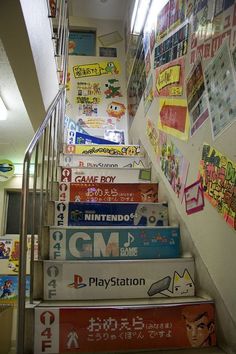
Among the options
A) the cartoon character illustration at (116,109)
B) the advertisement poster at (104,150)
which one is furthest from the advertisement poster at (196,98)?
the cartoon character illustration at (116,109)

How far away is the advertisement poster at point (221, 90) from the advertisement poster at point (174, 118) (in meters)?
0.37

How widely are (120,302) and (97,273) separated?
0.61 feet

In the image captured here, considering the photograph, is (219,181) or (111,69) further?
(111,69)

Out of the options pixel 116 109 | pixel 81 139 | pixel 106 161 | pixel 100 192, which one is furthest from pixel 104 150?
pixel 116 109

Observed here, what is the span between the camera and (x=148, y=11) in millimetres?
3205

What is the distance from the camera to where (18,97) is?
8.23ft

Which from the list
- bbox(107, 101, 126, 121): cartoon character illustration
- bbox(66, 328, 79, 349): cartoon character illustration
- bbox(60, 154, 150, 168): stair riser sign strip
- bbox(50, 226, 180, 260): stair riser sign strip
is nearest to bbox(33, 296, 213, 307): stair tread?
bbox(66, 328, 79, 349): cartoon character illustration

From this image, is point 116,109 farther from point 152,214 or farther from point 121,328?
point 121,328

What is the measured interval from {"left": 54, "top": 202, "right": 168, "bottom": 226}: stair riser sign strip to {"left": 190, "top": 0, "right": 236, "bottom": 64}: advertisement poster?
98 centimetres

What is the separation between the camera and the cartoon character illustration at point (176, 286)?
1.57m

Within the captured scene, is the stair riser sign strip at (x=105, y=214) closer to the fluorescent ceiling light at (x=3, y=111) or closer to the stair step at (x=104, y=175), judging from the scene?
the stair step at (x=104, y=175)

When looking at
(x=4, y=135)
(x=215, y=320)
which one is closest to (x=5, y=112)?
(x=4, y=135)

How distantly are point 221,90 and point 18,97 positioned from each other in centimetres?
171

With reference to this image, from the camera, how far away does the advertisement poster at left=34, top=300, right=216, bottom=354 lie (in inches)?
50.9
